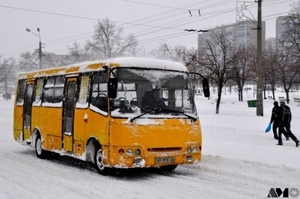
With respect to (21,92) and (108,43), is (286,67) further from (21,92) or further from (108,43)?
(21,92)

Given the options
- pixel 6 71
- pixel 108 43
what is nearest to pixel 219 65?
pixel 108 43

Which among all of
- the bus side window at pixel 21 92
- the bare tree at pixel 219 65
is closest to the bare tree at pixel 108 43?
the bare tree at pixel 219 65

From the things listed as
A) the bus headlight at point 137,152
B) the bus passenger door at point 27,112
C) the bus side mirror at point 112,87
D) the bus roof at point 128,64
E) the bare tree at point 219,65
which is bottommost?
the bus headlight at point 137,152

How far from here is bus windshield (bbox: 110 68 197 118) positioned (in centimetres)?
946

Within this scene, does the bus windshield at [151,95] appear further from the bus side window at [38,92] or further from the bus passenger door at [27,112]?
the bus passenger door at [27,112]

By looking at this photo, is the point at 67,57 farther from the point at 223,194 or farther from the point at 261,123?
the point at 223,194

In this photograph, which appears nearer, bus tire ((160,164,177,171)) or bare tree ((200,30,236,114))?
bus tire ((160,164,177,171))

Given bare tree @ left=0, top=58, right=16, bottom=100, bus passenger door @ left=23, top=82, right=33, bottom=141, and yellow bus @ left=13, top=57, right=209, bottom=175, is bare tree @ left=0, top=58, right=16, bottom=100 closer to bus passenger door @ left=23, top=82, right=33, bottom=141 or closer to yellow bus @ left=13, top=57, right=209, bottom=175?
bus passenger door @ left=23, top=82, right=33, bottom=141

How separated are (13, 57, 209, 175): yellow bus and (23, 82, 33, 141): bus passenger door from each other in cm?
293

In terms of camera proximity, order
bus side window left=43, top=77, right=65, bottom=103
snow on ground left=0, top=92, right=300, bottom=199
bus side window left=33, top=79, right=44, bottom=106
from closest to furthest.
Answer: snow on ground left=0, top=92, right=300, bottom=199, bus side window left=43, top=77, right=65, bottom=103, bus side window left=33, top=79, right=44, bottom=106

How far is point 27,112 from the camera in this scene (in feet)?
47.5

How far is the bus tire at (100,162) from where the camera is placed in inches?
385

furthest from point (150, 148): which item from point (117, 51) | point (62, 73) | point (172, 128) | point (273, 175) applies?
point (117, 51)

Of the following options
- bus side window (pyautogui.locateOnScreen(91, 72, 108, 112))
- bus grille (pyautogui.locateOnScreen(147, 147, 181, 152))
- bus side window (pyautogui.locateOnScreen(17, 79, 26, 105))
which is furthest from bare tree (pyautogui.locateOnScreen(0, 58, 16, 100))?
bus grille (pyautogui.locateOnScreen(147, 147, 181, 152))
